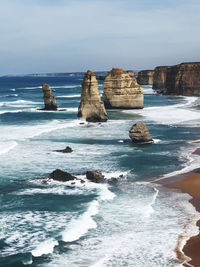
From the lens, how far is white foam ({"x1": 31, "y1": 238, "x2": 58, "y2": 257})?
57.4 ft

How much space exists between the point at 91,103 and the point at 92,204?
3470cm

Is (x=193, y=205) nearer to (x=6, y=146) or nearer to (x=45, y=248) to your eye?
(x=45, y=248)

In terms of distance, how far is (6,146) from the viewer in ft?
134

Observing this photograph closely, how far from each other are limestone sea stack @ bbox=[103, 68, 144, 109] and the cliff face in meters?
41.8

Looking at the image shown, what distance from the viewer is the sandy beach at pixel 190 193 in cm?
1686

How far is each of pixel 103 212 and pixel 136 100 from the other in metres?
55.4

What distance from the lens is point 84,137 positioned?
46.7m

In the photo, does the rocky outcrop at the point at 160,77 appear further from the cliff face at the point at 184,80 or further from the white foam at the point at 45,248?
the white foam at the point at 45,248

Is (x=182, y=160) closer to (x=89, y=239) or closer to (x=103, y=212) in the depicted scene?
(x=103, y=212)

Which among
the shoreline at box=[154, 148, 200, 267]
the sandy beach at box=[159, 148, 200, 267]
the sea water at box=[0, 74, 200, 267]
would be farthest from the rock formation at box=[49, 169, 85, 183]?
the sandy beach at box=[159, 148, 200, 267]

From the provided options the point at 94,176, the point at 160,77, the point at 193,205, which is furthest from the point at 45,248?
the point at 160,77

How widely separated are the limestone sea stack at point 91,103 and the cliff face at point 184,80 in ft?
198

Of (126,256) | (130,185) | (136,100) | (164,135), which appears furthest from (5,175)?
(136,100)

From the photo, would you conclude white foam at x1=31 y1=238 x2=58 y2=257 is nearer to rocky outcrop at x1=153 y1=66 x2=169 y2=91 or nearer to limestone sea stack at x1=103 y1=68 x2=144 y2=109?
limestone sea stack at x1=103 y1=68 x2=144 y2=109
